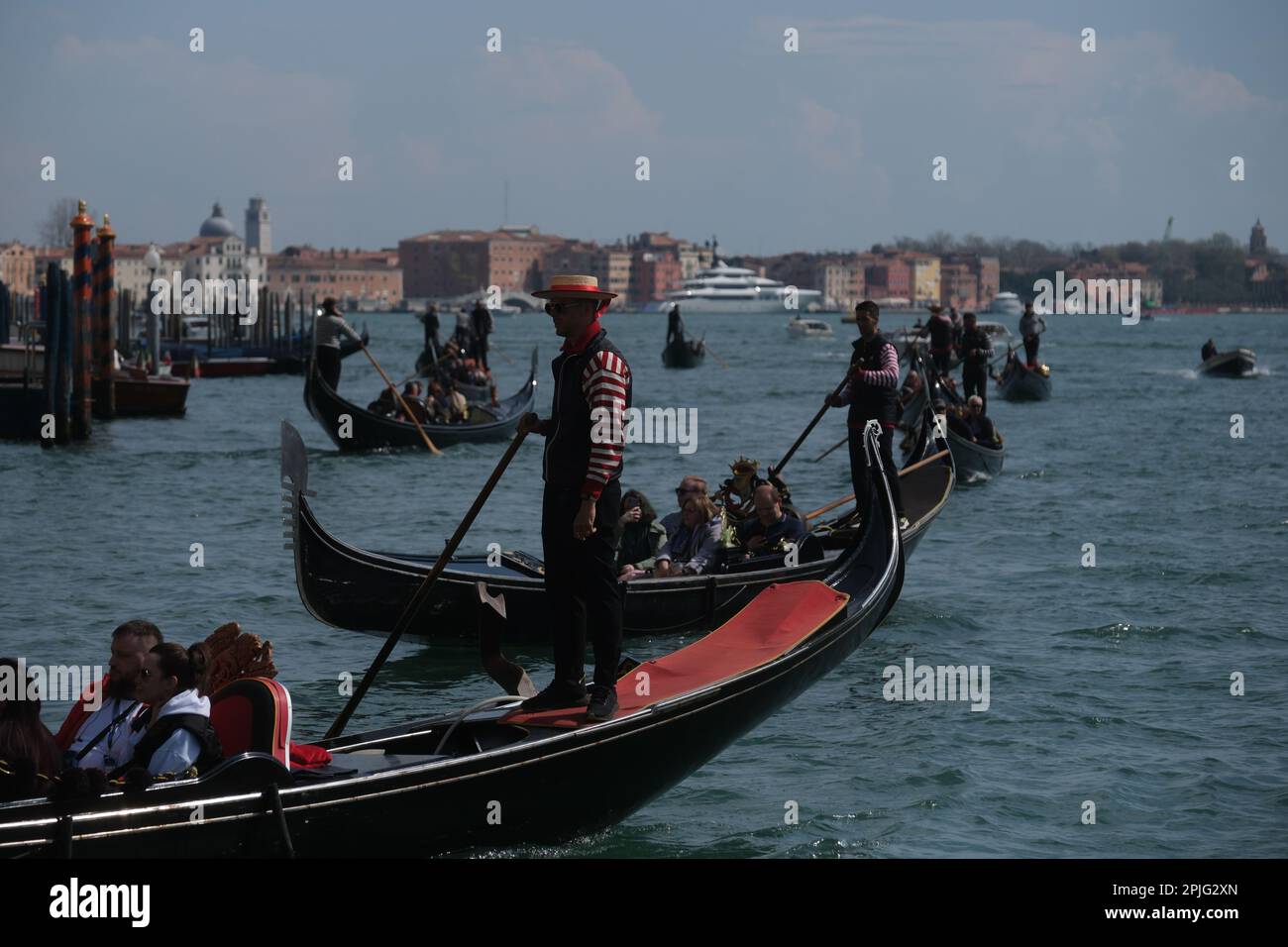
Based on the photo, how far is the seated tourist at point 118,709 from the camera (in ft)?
12.5

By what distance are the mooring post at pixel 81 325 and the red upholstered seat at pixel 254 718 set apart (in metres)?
11.7

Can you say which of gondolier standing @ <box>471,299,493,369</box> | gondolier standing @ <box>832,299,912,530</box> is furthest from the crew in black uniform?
gondolier standing @ <box>832,299,912,530</box>

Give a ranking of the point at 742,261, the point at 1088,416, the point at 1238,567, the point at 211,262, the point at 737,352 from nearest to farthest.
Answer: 1. the point at 1238,567
2. the point at 1088,416
3. the point at 737,352
4. the point at 211,262
5. the point at 742,261

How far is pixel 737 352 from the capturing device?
4738 centimetres

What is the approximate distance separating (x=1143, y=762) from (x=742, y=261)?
11985 cm

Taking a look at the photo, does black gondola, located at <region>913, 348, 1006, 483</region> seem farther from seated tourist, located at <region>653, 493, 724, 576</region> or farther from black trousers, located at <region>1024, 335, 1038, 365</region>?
black trousers, located at <region>1024, 335, 1038, 365</region>

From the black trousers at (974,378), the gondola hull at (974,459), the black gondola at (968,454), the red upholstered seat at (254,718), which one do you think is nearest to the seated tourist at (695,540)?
the red upholstered seat at (254,718)

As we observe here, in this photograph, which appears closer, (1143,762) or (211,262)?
(1143,762)

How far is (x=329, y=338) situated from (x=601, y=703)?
10607 millimetres

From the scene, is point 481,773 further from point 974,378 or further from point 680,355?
point 680,355

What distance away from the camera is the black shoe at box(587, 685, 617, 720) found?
14.2ft

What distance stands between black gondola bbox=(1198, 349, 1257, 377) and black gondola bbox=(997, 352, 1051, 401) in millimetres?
8818

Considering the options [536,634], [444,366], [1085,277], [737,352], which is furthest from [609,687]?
[1085,277]

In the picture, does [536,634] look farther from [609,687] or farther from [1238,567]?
[1238,567]
